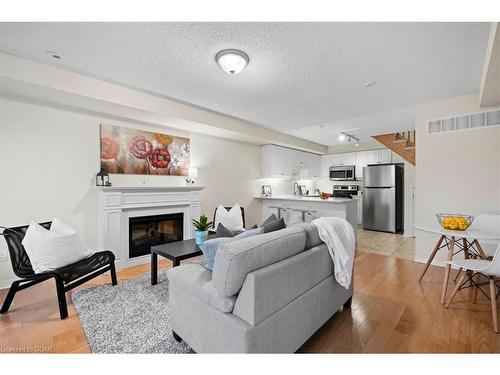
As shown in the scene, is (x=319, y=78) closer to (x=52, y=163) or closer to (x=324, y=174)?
(x=52, y=163)

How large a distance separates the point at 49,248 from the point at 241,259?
2063 millimetres

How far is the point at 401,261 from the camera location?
3576 millimetres

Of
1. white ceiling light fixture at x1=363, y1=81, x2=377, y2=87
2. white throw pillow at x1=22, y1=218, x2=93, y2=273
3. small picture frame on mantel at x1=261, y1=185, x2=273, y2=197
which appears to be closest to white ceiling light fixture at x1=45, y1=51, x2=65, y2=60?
white throw pillow at x1=22, y1=218, x2=93, y2=273

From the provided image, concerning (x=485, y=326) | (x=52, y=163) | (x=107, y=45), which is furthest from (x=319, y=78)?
(x=52, y=163)

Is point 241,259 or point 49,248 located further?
point 49,248

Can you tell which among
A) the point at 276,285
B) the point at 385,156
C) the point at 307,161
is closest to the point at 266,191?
the point at 307,161

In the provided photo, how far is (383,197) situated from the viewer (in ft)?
18.8

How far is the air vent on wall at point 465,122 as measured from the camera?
2.98 meters

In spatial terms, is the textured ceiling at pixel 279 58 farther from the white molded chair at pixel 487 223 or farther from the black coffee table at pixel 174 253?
the black coffee table at pixel 174 253

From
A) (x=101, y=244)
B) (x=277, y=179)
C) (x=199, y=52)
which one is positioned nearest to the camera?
(x=199, y=52)

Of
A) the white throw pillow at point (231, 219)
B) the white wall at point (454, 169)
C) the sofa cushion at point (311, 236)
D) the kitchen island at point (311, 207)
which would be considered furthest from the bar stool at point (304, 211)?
the sofa cushion at point (311, 236)

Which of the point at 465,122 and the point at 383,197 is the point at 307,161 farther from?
the point at 465,122

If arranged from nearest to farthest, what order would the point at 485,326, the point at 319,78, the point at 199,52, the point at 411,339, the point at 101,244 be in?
the point at 411,339
the point at 485,326
the point at 199,52
the point at 319,78
the point at 101,244

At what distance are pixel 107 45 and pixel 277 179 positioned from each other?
4.83 metres
